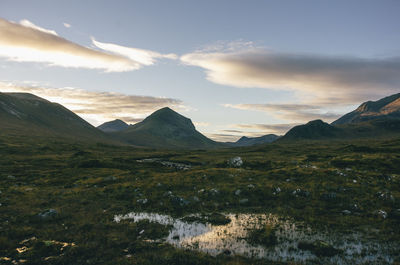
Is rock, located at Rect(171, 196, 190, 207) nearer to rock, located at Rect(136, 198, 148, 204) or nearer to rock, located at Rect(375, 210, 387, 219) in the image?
rock, located at Rect(136, 198, 148, 204)

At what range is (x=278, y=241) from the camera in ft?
53.6

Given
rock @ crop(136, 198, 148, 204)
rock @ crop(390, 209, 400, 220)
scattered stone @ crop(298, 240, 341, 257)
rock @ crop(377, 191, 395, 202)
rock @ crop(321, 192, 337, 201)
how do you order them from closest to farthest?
scattered stone @ crop(298, 240, 341, 257) → rock @ crop(390, 209, 400, 220) → rock @ crop(377, 191, 395, 202) → rock @ crop(321, 192, 337, 201) → rock @ crop(136, 198, 148, 204)

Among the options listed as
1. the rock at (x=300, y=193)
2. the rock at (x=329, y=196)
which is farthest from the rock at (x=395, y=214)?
the rock at (x=300, y=193)

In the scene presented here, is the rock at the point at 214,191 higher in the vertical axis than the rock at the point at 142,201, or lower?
higher

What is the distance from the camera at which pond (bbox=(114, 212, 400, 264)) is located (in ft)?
45.8

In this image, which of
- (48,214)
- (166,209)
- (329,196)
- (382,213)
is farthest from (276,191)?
(48,214)

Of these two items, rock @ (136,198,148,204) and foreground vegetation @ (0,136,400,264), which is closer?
→ foreground vegetation @ (0,136,400,264)

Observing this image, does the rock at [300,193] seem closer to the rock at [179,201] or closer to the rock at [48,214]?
the rock at [179,201]

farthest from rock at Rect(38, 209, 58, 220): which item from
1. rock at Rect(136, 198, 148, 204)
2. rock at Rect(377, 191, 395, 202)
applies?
rock at Rect(377, 191, 395, 202)

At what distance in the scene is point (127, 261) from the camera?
43.4 feet

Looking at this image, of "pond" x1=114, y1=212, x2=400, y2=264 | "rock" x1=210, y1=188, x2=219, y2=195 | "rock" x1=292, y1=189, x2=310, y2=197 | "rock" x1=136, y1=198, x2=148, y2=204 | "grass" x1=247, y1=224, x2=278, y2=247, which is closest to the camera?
"pond" x1=114, y1=212, x2=400, y2=264

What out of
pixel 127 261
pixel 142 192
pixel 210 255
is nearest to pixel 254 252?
pixel 210 255

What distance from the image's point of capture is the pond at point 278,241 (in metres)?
14.0

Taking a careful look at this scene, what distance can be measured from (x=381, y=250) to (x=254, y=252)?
26.2 ft
